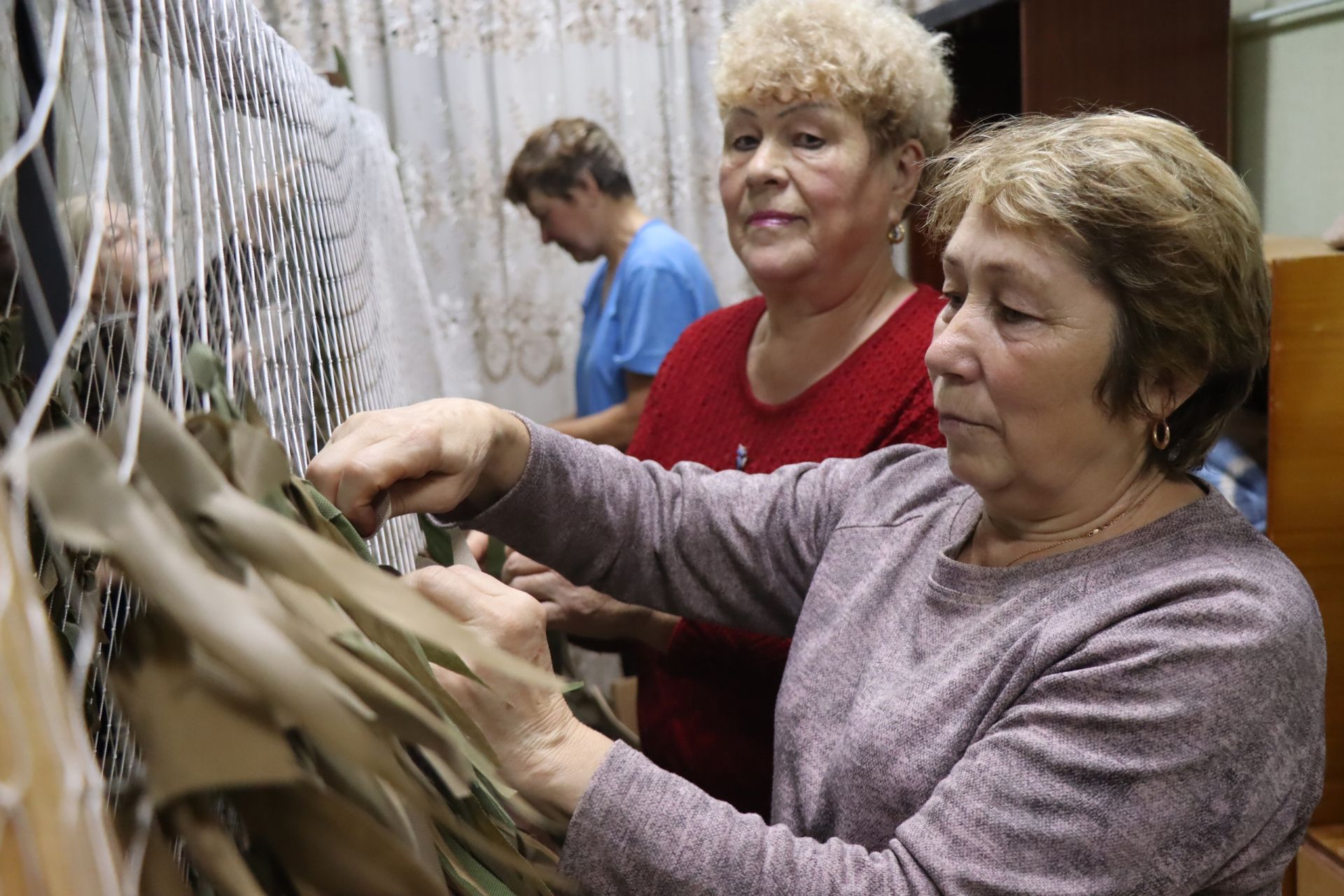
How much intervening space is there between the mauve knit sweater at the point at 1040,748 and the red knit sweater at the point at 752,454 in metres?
0.30

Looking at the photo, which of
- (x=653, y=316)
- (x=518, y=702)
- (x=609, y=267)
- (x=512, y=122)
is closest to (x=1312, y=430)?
(x=518, y=702)

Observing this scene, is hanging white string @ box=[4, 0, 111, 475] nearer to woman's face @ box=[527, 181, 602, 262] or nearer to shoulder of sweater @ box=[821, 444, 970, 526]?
shoulder of sweater @ box=[821, 444, 970, 526]

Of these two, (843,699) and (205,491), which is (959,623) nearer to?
(843,699)

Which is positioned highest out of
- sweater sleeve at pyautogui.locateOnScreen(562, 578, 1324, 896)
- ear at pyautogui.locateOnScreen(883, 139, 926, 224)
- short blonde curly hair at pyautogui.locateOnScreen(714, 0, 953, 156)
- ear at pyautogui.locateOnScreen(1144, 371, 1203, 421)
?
short blonde curly hair at pyautogui.locateOnScreen(714, 0, 953, 156)

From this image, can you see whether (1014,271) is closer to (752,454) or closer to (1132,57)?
(752,454)

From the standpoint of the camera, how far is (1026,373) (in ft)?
2.73

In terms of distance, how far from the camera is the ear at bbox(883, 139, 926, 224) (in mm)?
1415

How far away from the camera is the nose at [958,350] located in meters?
0.86

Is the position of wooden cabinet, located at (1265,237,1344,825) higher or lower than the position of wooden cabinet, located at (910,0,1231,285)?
lower

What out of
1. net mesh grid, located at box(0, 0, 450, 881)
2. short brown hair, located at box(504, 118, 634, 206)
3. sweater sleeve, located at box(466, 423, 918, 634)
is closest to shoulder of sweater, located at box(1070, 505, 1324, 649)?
sweater sleeve, located at box(466, 423, 918, 634)

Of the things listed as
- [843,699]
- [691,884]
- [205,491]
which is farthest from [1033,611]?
[205,491]

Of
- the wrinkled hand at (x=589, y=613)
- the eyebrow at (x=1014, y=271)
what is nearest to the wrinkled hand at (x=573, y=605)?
the wrinkled hand at (x=589, y=613)

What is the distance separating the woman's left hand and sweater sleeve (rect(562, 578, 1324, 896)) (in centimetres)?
2

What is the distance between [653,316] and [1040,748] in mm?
1645
